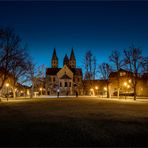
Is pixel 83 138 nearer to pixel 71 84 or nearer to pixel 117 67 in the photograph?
pixel 117 67

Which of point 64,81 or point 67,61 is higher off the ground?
point 67,61

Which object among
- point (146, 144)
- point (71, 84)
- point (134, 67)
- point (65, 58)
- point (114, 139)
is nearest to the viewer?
point (146, 144)

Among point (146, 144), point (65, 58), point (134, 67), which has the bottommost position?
point (146, 144)

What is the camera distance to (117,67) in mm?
58656

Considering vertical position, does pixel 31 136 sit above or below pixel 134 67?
below

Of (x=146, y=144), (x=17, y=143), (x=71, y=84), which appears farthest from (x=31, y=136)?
(x=71, y=84)

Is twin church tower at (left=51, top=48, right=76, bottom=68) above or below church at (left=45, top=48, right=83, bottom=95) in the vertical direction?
above

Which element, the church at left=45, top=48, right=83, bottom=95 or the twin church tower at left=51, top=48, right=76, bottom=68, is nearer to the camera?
the church at left=45, top=48, right=83, bottom=95

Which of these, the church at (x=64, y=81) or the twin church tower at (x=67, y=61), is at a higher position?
the twin church tower at (x=67, y=61)

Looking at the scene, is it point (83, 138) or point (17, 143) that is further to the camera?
point (83, 138)

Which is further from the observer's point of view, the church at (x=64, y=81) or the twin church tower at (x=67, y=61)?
the twin church tower at (x=67, y=61)

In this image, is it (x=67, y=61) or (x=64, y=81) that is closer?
(x=64, y=81)

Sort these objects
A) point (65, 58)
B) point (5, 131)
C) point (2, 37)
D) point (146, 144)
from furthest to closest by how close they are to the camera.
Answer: point (65, 58), point (2, 37), point (5, 131), point (146, 144)

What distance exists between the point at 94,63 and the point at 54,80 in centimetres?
4643
